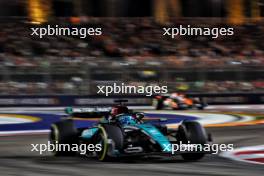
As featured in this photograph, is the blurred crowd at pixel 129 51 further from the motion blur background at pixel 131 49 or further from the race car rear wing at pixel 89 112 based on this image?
the race car rear wing at pixel 89 112

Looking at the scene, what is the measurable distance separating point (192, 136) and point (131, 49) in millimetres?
22105

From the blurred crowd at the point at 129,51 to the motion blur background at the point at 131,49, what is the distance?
36 mm

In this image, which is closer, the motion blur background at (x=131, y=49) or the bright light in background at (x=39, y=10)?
the motion blur background at (x=131, y=49)

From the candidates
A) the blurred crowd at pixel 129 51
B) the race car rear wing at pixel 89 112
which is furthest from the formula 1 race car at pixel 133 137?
the blurred crowd at pixel 129 51

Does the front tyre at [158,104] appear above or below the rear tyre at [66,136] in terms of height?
above

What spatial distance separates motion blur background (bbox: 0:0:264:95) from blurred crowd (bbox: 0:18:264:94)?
36mm

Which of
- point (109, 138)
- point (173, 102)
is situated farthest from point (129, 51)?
point (109, 138)

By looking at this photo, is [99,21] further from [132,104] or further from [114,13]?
[132,104]

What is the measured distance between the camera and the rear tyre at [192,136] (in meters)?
11.0

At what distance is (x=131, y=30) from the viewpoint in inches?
1375

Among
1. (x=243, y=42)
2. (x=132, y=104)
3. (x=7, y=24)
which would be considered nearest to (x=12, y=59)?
(x=132, y=104)

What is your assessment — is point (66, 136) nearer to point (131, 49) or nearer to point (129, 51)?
point (129, 51)

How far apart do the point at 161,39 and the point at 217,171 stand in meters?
24.9

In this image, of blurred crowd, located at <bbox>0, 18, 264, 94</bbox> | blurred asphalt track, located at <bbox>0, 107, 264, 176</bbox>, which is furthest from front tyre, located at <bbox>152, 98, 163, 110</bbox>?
blurred asphalt track, located at <bbox>0, 107, 264, 176</bbox>
